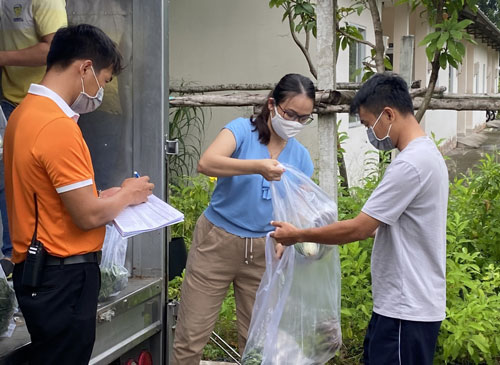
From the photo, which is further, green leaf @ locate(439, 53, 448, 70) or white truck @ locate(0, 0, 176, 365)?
green leaf @ locate(439, 53, 448, 70)

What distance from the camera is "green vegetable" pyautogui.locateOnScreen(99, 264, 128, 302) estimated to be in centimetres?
273

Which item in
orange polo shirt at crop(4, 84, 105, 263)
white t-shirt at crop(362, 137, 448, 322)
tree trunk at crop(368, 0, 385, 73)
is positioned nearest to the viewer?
orange polo shirt at crop(4, 84, 105, 263)

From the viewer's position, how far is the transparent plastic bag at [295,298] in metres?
3.10

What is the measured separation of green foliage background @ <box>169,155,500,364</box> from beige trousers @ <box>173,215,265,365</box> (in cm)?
102

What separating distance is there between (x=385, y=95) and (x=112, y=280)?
4.07 ft

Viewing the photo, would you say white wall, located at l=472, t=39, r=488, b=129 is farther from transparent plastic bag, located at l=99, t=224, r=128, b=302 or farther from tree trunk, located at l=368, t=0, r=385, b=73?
transparent plastic bag, located at l=99, t=224, r=128, b=302

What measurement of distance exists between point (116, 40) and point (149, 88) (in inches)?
10.9

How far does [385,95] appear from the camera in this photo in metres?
2.63

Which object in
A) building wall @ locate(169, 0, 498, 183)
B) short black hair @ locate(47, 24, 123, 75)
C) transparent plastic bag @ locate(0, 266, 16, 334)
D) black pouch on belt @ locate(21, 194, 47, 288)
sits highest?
building wall @ locate(169, 0, 498, 183)

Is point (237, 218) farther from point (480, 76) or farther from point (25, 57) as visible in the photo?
point (480, 76)

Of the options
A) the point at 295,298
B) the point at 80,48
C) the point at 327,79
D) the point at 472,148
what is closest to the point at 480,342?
the point at 295,298

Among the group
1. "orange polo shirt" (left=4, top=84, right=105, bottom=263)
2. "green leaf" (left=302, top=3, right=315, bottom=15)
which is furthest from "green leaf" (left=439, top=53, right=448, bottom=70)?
"orange polo shirt" (left=4, top=84, right=105, bottom=263)

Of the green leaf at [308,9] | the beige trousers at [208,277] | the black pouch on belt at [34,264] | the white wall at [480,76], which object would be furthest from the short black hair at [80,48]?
the white wall at [480,76]

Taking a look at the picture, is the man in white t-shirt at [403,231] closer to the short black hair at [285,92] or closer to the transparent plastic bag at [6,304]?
the short black hair at [285,92]
